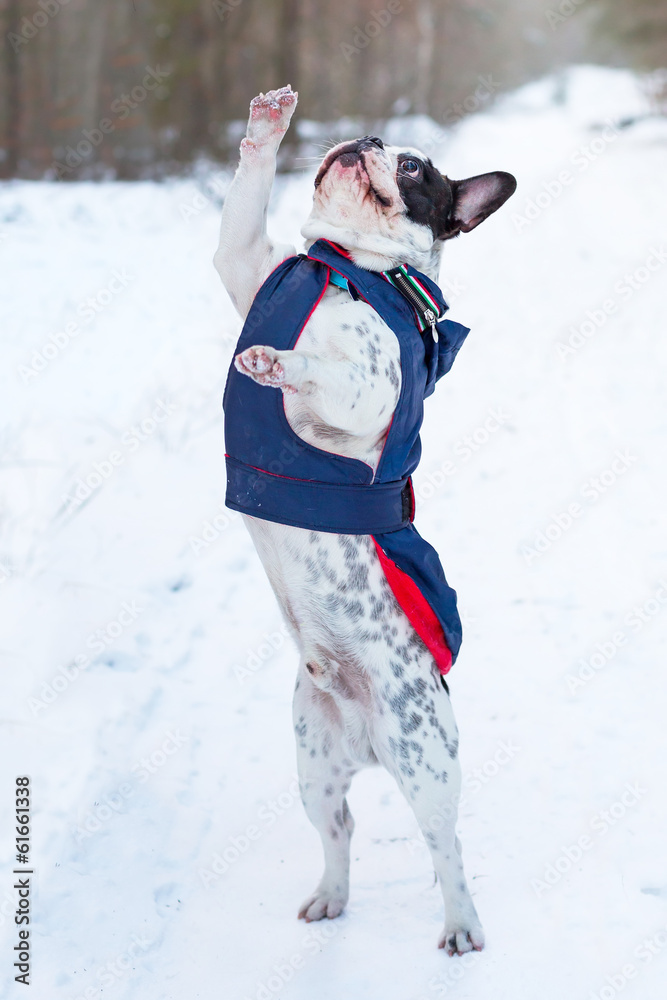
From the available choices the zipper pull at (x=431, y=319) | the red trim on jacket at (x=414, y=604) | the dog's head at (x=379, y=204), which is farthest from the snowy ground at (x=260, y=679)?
the dog's head at (x=379, y=204)

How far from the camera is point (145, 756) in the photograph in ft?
11.5

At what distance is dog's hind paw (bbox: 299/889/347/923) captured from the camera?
2.89m

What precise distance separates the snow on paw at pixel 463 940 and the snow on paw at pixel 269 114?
8.08ft

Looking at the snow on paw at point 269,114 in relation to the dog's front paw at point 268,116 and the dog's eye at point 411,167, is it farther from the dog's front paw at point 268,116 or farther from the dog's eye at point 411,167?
the dog's eye at point 411,167

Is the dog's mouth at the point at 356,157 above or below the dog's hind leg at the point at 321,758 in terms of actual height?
above

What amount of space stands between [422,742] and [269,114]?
1.86 metres

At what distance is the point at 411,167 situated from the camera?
2.59 metres

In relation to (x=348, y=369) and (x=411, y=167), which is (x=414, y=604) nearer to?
(x=348, y=369)

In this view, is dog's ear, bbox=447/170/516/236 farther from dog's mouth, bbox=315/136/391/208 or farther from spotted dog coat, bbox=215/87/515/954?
dog's mouth, bbox=315/136/391/208

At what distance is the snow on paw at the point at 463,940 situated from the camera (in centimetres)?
272

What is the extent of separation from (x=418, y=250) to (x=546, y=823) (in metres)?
2.16

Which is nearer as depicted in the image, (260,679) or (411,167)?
(411,167)

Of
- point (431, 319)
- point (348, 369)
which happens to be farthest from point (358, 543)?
point (431, 319)

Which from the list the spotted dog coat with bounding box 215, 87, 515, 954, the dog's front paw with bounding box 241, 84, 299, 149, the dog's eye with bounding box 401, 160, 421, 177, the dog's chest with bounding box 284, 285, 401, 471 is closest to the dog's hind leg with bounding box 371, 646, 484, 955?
the spotted dog coat with bounding box 215, 87, 515, 954
